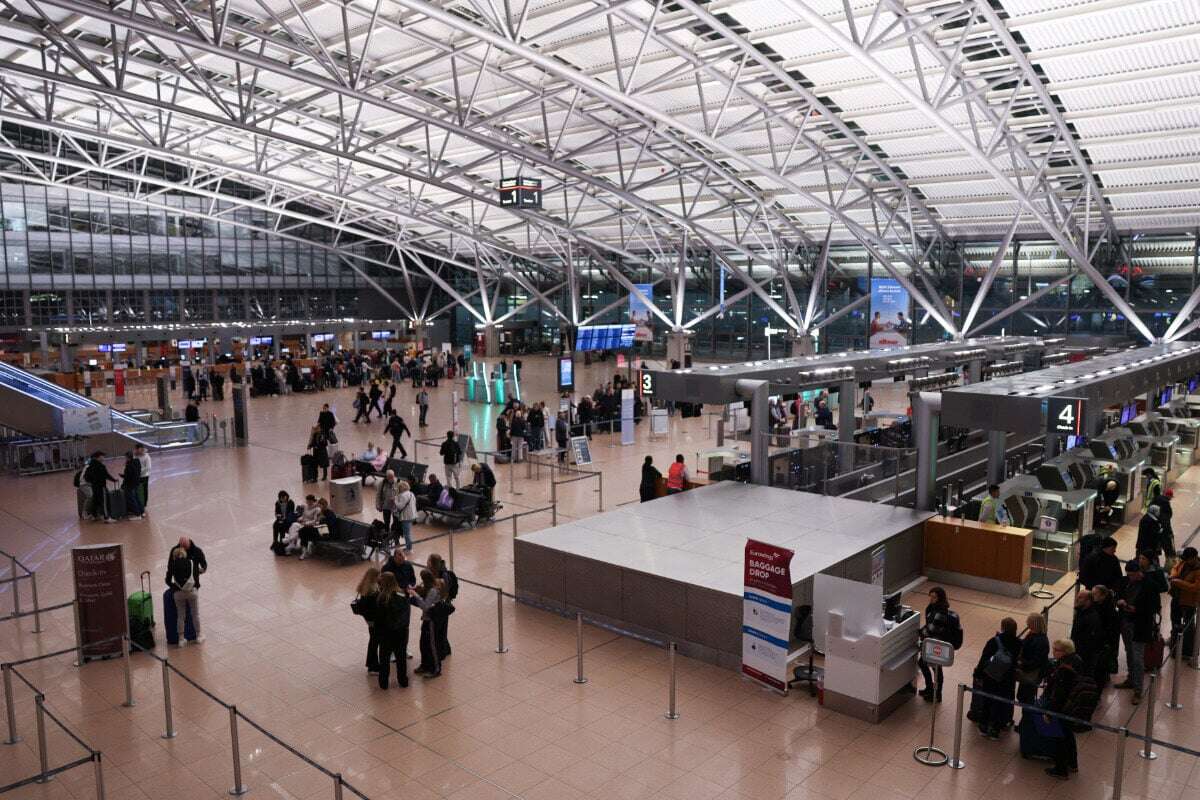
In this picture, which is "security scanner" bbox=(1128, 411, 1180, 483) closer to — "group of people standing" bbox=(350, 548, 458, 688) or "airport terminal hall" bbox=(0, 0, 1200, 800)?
"airport terminal hall" bbox=(0, 0, 1200, 800)

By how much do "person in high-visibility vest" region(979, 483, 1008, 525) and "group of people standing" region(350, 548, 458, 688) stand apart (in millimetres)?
7507

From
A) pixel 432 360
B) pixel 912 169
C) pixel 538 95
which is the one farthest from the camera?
pixel 432 360

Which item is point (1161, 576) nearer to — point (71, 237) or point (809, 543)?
point (809, 543)

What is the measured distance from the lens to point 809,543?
11977 mm

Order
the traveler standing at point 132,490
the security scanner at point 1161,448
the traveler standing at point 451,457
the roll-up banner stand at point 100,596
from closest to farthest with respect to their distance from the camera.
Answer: the roll-up banner stand at point 100,596, the traveler standing at point 132,490, the traveler standing at point 451,457, the security scanner at point 1161,448

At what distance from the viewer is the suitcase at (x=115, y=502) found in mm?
16875

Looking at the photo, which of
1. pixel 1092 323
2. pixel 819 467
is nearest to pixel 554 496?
pixel 819 467

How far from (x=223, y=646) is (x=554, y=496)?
8134mm

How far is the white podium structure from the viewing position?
28.2 ft

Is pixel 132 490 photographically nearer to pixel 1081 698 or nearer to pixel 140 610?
pixel 140 610

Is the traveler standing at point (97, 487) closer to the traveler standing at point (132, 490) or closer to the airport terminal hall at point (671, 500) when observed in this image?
the airport terminal hall at point (671, 500)

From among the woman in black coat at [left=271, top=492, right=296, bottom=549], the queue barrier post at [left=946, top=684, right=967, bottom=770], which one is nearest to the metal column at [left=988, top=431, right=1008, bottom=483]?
the queue barrier post at [left=946, top=684, right=967, bottom=770]

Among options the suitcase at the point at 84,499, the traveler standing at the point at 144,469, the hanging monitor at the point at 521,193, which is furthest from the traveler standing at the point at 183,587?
the hanging monitor at the point at 521,193

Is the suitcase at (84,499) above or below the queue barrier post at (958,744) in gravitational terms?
above
